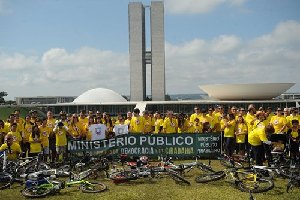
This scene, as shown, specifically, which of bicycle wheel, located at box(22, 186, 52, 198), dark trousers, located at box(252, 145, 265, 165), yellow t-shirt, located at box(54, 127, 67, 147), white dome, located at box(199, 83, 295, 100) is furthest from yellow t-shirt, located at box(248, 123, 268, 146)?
white dome, located at box(199, 83, 295, 100)

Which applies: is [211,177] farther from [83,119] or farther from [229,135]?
[83,119]

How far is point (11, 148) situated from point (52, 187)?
319 centimetres

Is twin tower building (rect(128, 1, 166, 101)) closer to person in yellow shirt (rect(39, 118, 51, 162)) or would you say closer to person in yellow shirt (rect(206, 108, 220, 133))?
person in yellow shirt (rect(206, 108, 220, 133))

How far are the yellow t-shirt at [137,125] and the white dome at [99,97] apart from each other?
70.5m

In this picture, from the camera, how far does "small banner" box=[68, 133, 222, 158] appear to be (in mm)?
13078

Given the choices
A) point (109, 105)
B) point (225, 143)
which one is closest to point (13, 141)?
point (225, 143)

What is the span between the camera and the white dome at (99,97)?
85.1 metres

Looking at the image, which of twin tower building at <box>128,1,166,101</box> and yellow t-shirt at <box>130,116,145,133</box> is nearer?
yellow t-shirt at <box>130,116,145,133</box>

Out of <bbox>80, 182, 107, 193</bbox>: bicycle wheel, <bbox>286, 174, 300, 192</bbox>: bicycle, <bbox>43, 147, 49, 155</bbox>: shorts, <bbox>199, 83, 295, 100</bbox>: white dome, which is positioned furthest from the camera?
<bbox>199, 83, 295, 100</bbox>: white dome

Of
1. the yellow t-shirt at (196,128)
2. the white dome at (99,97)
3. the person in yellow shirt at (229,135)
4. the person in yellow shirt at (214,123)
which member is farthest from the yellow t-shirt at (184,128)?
the white dome at (99,97)

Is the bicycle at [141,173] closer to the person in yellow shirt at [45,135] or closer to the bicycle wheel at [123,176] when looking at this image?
the bicycle wheel at [123,176]

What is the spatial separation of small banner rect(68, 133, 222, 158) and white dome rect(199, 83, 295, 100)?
5379cm

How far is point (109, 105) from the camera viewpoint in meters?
68.7

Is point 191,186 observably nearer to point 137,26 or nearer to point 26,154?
point 26,154
